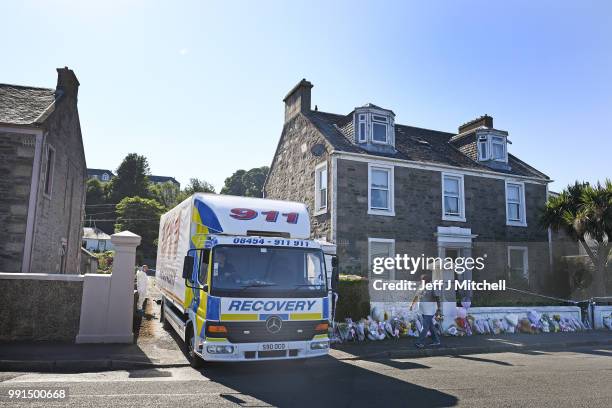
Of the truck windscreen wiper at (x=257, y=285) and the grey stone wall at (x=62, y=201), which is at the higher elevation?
the grey stone wall at (x=62, y=201)

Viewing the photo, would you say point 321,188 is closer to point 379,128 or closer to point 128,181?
point 379,128

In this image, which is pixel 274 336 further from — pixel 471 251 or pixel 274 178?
pixel 274 178

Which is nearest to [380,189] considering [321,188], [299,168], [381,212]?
[381,212]

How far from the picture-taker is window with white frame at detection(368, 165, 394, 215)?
1834 cm

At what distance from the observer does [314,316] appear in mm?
8188

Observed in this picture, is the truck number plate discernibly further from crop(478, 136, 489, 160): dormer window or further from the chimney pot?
the chimney pot

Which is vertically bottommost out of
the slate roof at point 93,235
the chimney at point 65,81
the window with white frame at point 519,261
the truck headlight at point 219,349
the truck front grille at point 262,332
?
the truck headlight at point 219,349

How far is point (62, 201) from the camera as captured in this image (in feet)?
57.5

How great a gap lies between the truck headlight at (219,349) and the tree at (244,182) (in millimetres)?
73263

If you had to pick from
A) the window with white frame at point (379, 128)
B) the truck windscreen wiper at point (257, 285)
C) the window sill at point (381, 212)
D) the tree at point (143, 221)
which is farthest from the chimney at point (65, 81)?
the tree at point (143, 221)

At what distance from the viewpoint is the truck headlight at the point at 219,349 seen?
7465 mm

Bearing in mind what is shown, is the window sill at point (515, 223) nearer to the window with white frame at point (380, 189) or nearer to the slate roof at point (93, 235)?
the window with white frame at point (380, 189)

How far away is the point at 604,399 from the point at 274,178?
19.4 m

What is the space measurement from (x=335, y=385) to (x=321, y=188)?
39.8ft
